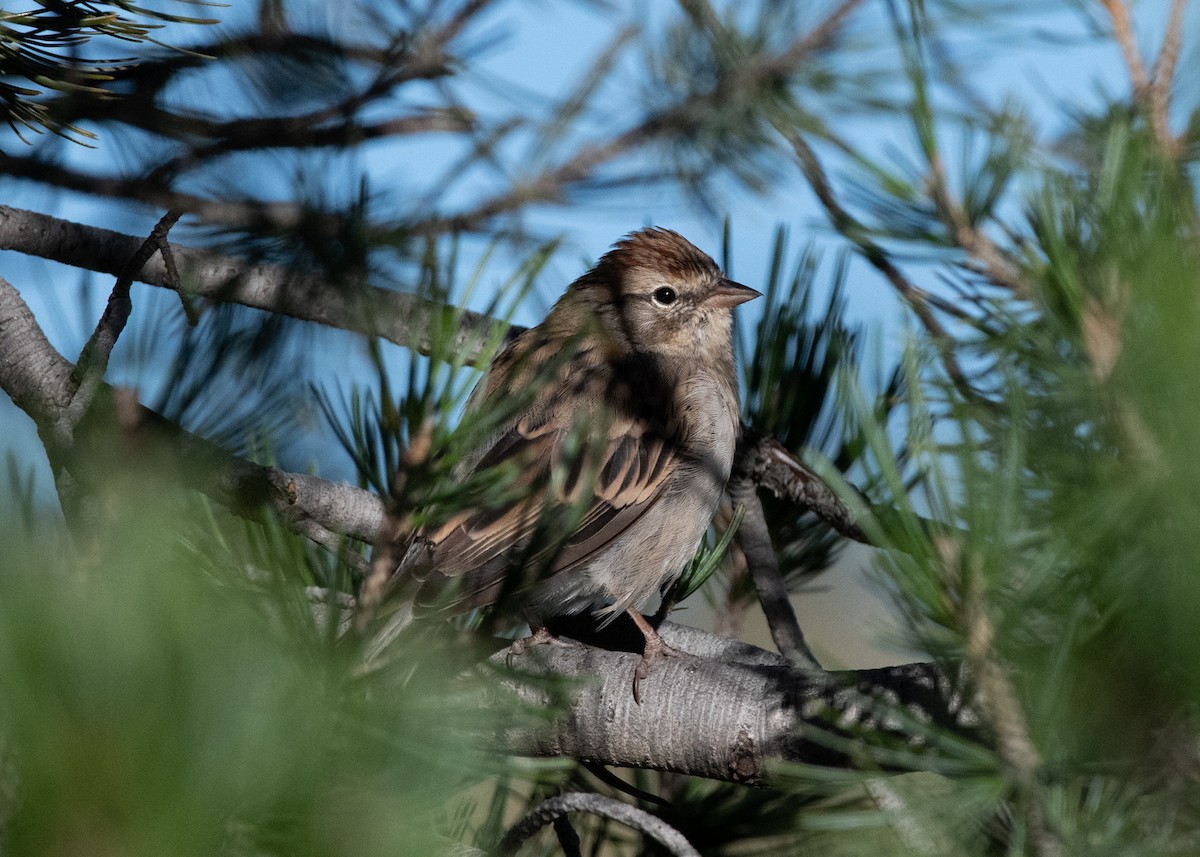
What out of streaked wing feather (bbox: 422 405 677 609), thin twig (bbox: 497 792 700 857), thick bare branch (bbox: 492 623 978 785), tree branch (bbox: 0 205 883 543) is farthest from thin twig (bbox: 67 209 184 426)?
thin twig (bbox: 497 792 700 857)

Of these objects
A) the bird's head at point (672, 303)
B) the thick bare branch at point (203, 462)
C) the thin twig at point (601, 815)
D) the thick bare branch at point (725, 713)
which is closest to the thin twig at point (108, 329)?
the thick bare branch at point (203, 462)

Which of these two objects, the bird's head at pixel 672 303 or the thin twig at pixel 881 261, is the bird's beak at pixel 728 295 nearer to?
the bird's head at pixel 672 303

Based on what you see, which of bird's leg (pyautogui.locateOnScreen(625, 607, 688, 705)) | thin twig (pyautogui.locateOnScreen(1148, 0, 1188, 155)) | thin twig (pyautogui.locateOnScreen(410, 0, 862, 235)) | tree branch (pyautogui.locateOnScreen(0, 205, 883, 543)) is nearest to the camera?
thin twig (pyautogui.locateOnScreen(1148, 0, 1188, 155))

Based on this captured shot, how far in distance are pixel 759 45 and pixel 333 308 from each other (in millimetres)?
1561

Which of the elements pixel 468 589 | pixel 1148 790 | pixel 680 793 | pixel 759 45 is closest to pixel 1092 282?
pixel 1148 790

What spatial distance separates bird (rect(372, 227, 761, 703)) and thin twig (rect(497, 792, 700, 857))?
36 cm

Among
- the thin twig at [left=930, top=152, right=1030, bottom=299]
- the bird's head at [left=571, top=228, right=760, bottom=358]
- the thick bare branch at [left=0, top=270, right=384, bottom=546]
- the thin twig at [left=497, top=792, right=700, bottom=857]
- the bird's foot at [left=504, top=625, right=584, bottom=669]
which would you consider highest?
the bird's head at [left=571, top=228, right=760, bottom=358]

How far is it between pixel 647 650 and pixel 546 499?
719 millimetres

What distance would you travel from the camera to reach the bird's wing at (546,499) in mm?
2625

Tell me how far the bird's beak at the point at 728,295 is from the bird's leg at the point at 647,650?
4.44 feet

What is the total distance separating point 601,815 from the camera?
2.03m

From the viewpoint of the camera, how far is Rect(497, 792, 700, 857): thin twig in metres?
1.93

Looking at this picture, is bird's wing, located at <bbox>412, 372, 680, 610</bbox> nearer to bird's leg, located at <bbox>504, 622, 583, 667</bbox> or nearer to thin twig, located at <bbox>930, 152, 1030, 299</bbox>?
bird's leg, located at <bbox>504, 622, 583, 667</bbox>

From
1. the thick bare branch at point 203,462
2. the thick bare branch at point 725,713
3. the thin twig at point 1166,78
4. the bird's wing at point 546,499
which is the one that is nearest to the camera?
the thin twig at point 1166,78
